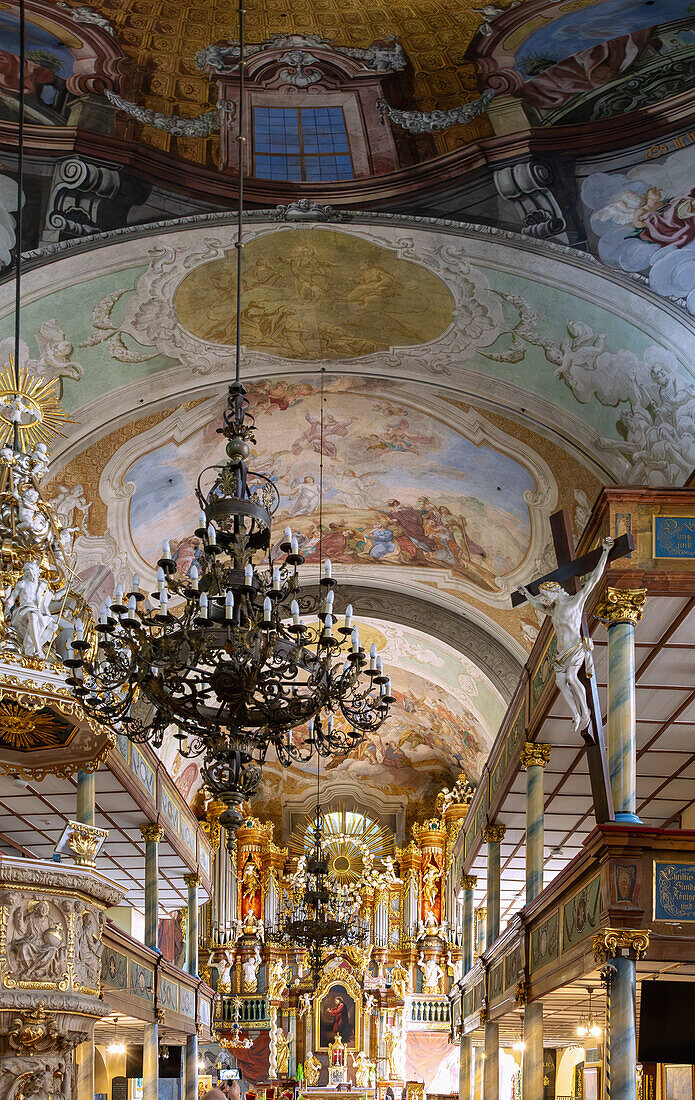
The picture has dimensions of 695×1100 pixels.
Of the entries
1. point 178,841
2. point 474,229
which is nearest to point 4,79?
point 474,229

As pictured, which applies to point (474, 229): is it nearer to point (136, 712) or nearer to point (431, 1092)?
point (136, 712)

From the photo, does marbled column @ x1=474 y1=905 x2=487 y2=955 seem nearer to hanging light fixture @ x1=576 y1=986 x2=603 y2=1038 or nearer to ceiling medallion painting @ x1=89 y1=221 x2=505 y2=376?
hanging light fixture @ x1=576 y1=986 x2=603 y2=1038

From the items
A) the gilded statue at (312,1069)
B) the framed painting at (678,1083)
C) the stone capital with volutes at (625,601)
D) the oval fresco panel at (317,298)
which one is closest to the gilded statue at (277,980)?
the gilded statue at (312,1069)

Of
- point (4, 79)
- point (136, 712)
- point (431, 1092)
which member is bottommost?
point (431, 1092)

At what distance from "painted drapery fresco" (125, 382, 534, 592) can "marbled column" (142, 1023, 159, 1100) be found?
7.39 metres

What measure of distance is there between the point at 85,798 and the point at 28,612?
10.5 ft

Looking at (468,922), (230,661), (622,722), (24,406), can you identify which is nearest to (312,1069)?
(468,922)

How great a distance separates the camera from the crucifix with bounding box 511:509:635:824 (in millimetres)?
9664

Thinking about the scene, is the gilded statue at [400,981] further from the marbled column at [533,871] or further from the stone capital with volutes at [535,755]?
the stone capital with volutes at [535,755]

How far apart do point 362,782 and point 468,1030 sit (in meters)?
12.1

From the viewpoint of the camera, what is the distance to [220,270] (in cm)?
1466

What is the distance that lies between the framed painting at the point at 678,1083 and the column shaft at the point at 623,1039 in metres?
6.65

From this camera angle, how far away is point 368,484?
65.0 ft

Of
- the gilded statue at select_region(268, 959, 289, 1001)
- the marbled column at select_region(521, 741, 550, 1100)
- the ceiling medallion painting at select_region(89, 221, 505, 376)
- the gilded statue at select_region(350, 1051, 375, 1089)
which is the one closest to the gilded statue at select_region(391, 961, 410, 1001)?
the gilded statue at select_region(350, 1051, 375, 1089)
